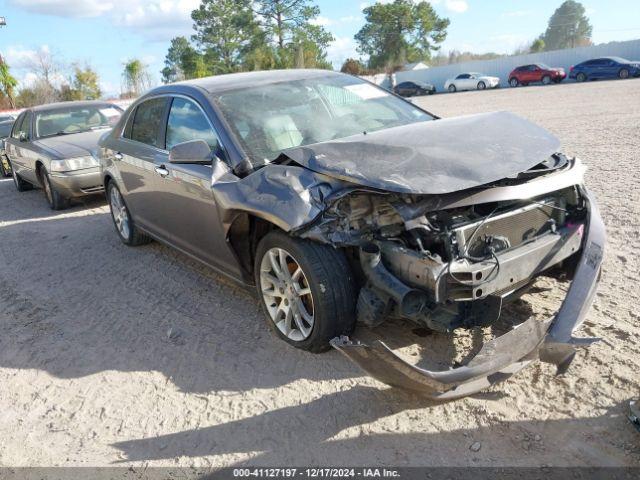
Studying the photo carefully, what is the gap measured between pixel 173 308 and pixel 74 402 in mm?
1269

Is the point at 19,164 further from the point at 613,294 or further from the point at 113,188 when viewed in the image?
the point at 613,294

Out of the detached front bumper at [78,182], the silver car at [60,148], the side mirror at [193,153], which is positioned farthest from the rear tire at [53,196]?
the side mirror at [193,153]

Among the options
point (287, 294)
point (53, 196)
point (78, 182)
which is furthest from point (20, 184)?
point (287, 294)

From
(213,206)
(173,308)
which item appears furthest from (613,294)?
(173,308)

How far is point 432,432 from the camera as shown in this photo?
9.01ft

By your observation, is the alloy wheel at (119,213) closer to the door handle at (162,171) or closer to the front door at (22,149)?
the door handle at (162,171)

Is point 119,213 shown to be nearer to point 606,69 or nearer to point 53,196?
point 53,196

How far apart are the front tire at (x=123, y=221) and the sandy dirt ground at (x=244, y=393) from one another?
978mm

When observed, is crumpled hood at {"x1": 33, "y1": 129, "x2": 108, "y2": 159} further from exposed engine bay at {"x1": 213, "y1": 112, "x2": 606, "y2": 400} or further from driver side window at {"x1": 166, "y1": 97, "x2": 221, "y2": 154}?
exposed engine bay at {"x1": 213, "y1": 112, "x2": 606, "y2": 400}

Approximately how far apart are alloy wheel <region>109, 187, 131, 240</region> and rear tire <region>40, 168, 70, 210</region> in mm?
2627

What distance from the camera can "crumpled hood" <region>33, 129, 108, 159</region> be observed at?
855 cm

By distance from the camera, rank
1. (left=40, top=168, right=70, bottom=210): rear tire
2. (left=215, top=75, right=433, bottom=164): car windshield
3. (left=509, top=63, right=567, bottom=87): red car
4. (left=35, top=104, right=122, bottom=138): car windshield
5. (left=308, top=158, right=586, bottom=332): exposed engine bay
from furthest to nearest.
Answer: (left=509, top=63, right=567, bottom=87): red car < (left=35, top=104, right=122, bottom=138): car windshield < (left=40, top=168, right=70, bottom=210): rear tire < (left=215, top=75, right=433, bottom=164): car windshield < (left=308, top=158, right=586, bottom=332): exposed engine bay

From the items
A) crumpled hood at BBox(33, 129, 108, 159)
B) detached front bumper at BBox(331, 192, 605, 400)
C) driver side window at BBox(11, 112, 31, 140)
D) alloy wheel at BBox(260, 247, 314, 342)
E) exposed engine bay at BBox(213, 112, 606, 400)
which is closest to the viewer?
detached front bumper at BBox(331, 192, 605, 400)

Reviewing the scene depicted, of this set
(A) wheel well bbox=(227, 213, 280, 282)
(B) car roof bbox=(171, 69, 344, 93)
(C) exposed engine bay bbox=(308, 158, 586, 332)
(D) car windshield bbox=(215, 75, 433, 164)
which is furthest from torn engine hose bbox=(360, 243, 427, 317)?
(B) car roof bbox=(171, 69, 344, 93)
